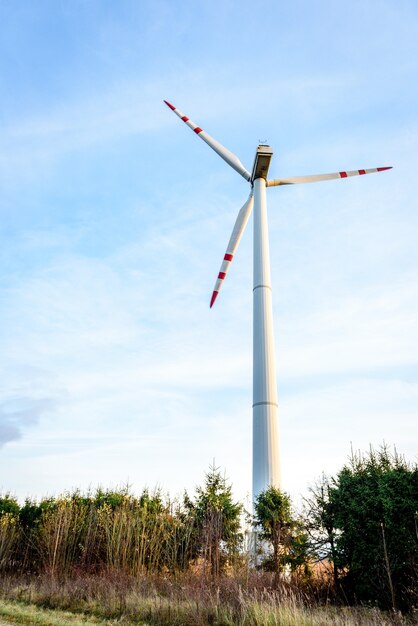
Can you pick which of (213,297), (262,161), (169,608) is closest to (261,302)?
(213,297)

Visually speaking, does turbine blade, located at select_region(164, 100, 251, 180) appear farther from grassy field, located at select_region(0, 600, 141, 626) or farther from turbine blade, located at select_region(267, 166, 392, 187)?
grassy field, located at select_region(0, 600, 141, 626)

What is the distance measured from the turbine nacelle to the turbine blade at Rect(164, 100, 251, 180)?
5.17ft

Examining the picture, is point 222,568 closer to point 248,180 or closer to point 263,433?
point 263,433

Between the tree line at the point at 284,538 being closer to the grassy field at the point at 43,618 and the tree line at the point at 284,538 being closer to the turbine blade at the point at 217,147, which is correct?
the grassy field at the point at 43,618

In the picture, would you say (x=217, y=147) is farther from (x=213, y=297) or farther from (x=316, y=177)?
(x=213, y=297)

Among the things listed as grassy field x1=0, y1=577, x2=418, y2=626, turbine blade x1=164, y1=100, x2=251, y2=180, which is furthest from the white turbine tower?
grassy field x1=0, y1=577, x2=418, y2=626

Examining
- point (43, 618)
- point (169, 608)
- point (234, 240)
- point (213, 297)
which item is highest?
point (234, 240)

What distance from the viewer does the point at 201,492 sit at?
24453 millimetres

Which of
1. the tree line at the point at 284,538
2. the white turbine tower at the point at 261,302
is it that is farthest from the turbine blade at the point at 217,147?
the tree line at the point at 284,538

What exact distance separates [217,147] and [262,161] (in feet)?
11.8

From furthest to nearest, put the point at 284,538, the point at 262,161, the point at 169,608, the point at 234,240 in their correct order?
1. the point at 262,161
2. the point at 234,240
3. the point at 284,538
4. the point at 169,608

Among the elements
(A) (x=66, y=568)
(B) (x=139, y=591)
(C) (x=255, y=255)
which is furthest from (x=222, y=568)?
(C) (x=255, y=255)

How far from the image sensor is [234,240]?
1183 inches

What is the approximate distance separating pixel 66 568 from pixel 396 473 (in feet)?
45.8
